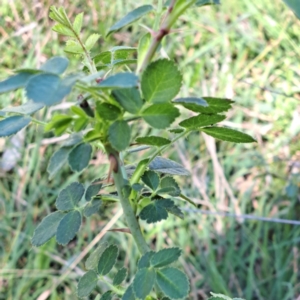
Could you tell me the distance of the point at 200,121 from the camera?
376mm

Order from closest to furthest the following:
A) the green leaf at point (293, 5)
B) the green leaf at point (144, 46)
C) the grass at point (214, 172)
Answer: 1. the green leaf at point (293, 5)
2. the green leaf at point (144, 46)
3. the grass at point (214, 172)

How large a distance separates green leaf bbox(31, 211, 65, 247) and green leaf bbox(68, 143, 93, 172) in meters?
0.10

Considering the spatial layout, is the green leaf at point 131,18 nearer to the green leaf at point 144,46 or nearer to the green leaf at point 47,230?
the green leaf at point 144,46

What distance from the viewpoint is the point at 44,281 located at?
4.87ft

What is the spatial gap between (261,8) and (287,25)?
0.20m

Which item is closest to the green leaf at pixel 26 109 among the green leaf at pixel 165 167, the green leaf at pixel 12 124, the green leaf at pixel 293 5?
the green leaf at pixel 12 124

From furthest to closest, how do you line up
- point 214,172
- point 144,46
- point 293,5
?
point 214,172 < point 144,46 < point 293,5

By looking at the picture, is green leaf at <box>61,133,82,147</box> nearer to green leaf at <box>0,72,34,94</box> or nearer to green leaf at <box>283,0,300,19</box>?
green leaf at <box>0,72,34,94</box>

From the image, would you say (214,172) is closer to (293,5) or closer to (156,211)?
(156,211)

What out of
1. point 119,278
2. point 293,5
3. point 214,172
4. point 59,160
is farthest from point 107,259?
point 214,172

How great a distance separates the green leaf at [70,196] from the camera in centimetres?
40

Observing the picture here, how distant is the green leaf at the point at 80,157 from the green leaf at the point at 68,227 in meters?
0.08

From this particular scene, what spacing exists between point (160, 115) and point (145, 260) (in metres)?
0.11

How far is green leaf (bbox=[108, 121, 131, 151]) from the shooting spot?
31 cm
